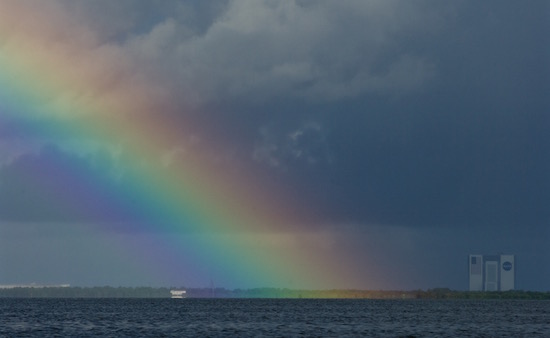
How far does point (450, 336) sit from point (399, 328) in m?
24.0

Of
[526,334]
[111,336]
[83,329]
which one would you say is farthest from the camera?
[83,329]

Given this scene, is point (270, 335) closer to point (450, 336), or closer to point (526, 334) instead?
point (450, 336)

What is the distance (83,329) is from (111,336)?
22.5m

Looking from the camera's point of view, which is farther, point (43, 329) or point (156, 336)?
point (43, 329)

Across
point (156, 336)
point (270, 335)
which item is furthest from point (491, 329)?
point (156, 336)

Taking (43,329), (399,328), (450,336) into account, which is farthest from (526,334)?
(43,329)

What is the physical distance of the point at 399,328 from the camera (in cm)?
16050

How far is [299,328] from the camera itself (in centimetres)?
15662

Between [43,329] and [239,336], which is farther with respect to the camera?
[43,329]

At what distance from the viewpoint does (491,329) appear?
15700 cm

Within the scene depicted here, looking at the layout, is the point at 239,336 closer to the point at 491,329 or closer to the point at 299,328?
the point at 299,328

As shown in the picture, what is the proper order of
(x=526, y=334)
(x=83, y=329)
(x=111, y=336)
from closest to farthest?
(x=111, y=336) < (x=526, y=334) < (x=83, y=329)

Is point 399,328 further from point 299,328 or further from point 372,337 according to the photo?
point 372,337

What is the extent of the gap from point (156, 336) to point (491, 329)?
184ft
